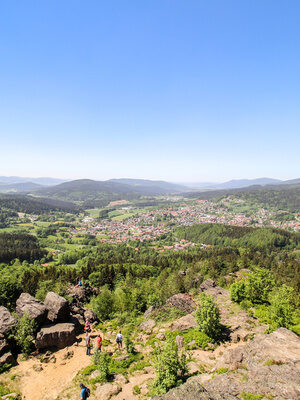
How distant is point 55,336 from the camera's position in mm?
25641

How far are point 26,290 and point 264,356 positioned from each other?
5642 cm

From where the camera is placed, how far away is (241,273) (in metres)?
65.6

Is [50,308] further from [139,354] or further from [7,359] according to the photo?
[139,354]

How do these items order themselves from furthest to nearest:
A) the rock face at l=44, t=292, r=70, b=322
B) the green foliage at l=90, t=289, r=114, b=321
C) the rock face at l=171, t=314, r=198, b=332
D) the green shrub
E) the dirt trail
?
the green shrub
the green foliage at l=90, t=289, r=114, b=321
the rock face at l=44, t=292, r=70, b=322
the rock face at l=171, t=314, r=198, b=332
the dirt trail

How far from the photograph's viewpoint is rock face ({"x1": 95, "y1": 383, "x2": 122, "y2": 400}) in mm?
16641

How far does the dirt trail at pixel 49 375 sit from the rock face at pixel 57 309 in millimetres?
4864

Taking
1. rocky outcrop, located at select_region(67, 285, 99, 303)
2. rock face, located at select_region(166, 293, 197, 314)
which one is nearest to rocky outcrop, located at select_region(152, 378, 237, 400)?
rock face, located at select_region(166, 293, 197, 314)

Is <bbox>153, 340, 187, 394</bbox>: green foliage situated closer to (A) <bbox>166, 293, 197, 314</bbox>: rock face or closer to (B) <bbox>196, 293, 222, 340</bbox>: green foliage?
(B) <bbox>196, 293, 222, 340</bbox>: green foliage

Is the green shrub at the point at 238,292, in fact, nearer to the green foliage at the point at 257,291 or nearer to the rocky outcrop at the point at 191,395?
the green foliage at the point at 257,291

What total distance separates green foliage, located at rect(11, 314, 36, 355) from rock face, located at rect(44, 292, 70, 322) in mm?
2789

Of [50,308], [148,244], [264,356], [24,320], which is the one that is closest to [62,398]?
[24,320]

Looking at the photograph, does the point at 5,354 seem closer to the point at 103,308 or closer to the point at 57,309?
the point at 57,309

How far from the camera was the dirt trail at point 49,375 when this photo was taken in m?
18.7

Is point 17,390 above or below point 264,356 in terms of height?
below
